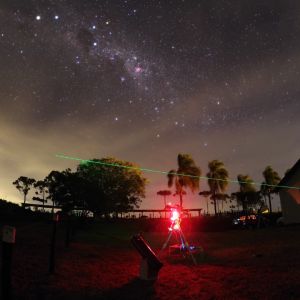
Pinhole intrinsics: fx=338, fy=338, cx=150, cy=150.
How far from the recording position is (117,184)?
48562 millimetres

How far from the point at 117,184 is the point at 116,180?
0.59 m

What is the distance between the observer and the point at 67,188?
41.7 m

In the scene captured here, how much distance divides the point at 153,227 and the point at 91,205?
10041 millimetres

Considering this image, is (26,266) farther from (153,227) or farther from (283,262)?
(153,227)

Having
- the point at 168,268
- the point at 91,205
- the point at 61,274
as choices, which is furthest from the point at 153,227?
the point at 61,274

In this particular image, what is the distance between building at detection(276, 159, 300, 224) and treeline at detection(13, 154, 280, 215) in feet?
7.67

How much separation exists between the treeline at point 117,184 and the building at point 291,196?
2.34 m

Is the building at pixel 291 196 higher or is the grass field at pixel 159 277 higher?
the building at pixel 291 196

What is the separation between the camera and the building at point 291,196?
29.2 m

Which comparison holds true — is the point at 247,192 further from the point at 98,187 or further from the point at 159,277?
the point at 159,277

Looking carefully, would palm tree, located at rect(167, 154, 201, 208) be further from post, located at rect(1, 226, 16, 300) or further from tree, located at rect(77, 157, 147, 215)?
post, located at rect(1, 226, 16, 300)

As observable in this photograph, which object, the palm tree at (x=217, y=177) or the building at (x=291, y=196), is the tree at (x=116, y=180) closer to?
the palm tree at (x=217, y=177)

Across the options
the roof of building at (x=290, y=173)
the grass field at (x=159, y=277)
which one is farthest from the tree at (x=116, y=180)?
the grass field at (x=159, y=277)

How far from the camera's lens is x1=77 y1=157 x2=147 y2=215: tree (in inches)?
1843
